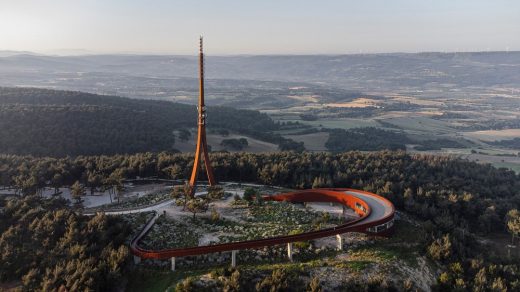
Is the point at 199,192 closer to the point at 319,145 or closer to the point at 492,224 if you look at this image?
the point at 492,224

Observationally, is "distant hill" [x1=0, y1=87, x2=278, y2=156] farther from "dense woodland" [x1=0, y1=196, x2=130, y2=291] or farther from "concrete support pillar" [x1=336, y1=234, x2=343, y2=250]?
"concrete support pillar" [x1=336, y1=234, x2=343, y2=250]

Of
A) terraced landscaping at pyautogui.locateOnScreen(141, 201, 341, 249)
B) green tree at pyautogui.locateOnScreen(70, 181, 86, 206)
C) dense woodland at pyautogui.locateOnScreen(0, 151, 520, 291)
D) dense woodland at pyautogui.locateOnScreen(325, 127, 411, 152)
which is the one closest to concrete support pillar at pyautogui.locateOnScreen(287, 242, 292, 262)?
terraced landscaping at pyautogui.locateOnScreen(141, 201, 341, 249)

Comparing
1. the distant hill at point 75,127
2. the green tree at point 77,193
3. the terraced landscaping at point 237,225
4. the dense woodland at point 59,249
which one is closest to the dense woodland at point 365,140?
the distant hill at point 75,127

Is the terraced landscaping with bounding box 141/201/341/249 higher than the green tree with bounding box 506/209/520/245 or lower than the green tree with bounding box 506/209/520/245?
higher

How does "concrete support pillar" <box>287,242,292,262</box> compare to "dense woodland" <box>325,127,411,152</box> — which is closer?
"concrete support pillar" <box>287,242,292,262</box>

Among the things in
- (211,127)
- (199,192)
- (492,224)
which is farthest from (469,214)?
(211,127)

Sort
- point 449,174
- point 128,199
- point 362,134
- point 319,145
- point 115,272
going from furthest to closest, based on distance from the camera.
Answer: point 362,134
point 319,145
point 449,174
point 128,199
point 115,272

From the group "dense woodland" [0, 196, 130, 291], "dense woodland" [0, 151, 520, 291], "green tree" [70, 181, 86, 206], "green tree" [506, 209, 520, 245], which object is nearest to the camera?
"dense woodland" [0, 196, 130, 291]

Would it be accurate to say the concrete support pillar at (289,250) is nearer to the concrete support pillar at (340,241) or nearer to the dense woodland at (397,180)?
the concrete support pillar at (340,241)

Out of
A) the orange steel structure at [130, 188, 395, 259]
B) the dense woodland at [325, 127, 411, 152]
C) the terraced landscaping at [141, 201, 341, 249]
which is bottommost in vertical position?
the dense woodland at [325, 127, 411, 152]
